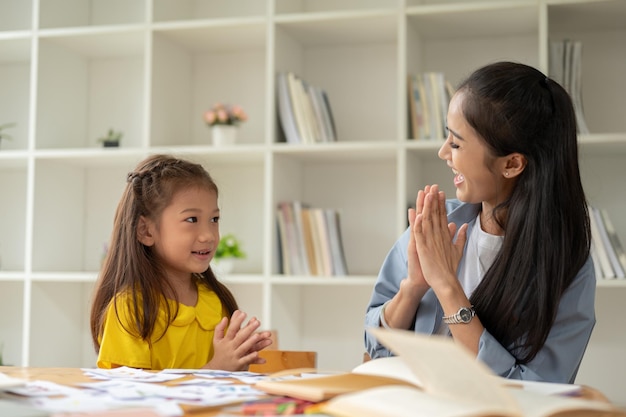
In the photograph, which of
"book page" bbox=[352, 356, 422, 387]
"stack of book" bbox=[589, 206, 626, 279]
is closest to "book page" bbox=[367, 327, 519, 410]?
"book page" bbox=[352, 356, 422, 387]

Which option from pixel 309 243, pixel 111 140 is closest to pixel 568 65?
pixel 309 243

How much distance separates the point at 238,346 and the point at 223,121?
1.54 m

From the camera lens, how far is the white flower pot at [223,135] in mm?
2943

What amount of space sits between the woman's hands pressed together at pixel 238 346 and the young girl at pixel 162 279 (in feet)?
0.21

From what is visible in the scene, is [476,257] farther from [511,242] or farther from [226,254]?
[226,254]

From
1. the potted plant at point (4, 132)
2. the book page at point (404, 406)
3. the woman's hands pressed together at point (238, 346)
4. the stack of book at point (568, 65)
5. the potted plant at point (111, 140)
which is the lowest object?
the woman's hands pressed together at point (238, 346)

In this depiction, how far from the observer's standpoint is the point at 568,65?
2662 millimetres

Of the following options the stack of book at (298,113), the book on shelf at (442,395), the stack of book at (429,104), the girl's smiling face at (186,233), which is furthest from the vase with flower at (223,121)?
the book on shelf at (442,395)

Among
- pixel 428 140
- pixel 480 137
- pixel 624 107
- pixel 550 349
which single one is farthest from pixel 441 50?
pixel 550 349

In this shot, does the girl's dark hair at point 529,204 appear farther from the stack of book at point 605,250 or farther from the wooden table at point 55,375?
the stack of book at point 605,250

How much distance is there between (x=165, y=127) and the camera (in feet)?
10.0

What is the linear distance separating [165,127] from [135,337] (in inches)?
59.4

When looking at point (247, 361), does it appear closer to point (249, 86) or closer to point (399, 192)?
point (399, 192)

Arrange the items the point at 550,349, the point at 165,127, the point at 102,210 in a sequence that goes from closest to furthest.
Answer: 1. the point at 550,349
2. the point at 165,127
3. the point at 102,210
